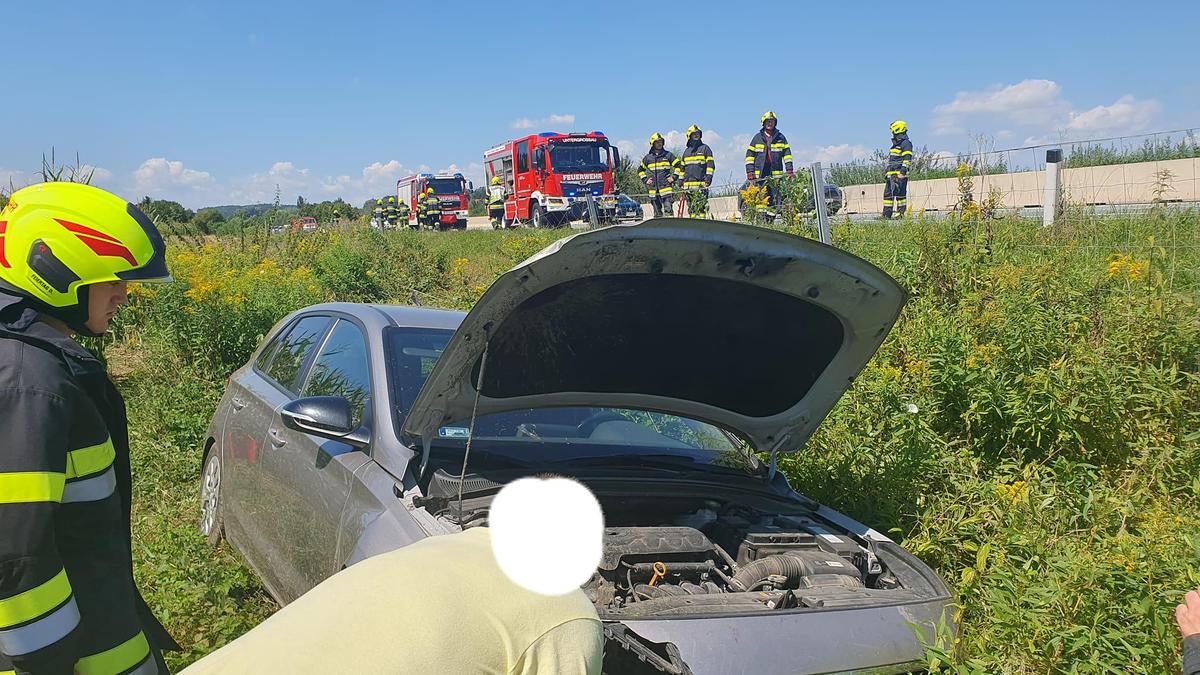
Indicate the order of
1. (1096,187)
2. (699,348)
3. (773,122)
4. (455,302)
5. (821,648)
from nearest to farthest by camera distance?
(821,648), (699,348), (455,302), (1096,187), (773,122)

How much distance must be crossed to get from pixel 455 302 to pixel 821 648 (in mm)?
8473

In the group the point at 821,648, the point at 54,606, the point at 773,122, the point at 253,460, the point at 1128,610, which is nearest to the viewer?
the point at 54,606

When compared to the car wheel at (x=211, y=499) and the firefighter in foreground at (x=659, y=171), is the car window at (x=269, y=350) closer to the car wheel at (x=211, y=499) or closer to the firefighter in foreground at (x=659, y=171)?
the car wheel at (x=211, y=499)

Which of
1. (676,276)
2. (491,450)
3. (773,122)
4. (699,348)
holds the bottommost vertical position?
(491,450)

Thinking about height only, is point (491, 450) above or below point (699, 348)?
below

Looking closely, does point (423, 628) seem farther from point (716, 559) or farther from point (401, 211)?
point (401, 211)

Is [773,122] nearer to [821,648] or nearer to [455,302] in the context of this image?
[455,302]

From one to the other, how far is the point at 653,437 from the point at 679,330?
2.48ft

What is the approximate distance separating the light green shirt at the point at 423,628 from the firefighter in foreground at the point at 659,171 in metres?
18.1

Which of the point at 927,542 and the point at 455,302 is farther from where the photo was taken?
the point at 455,302

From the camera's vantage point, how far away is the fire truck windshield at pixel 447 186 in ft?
124

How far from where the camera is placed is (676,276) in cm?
309

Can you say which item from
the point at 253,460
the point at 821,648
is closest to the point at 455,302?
the point at 253,460

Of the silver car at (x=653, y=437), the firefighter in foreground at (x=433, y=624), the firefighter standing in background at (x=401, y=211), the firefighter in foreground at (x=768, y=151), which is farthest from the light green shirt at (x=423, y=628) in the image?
the firefighter standing in background at (x=401, y=211)
